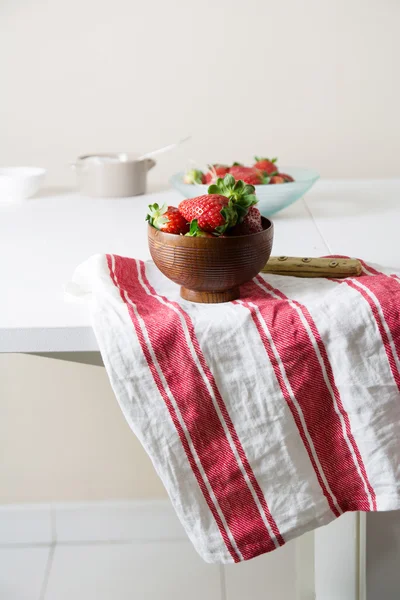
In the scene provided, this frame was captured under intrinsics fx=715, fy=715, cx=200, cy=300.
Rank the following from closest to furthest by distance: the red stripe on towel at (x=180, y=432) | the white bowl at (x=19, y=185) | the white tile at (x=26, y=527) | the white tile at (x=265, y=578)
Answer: the red stripe on towel at (x=180, y=432) < the white bowl at (x=19, y=185) < the white tile at (x=265, y=578) < the white tile at (x=26, y=527)

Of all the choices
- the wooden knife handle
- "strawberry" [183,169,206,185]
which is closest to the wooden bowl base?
the wooden knife handle

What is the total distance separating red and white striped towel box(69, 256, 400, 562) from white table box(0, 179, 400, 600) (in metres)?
0.08

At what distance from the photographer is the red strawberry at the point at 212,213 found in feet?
2.51

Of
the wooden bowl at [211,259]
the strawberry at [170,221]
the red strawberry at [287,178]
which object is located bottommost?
the red strawberry at [287,178]

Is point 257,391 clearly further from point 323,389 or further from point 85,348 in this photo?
point 85,348

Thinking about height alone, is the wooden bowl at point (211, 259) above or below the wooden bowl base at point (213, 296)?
above

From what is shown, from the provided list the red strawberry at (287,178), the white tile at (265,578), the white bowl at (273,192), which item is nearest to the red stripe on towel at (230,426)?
the white bowl at (273,192)

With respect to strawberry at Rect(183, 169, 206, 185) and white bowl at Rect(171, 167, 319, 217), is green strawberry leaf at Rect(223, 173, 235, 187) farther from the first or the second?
strawberry at Rect(183, 169, 206, 185)

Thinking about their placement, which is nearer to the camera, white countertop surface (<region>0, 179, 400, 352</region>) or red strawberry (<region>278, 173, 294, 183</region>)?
white countertop surface (<region>0, 179, 400, 352</region>)

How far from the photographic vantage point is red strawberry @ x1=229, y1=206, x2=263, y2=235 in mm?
787

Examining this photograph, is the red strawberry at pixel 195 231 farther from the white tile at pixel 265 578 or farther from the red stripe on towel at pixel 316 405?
the white tile at pixel 265 578

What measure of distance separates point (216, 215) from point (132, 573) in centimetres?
112

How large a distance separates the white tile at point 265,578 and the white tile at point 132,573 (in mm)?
36

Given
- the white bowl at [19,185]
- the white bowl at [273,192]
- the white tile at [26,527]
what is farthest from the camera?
the white tile at [26,527]
